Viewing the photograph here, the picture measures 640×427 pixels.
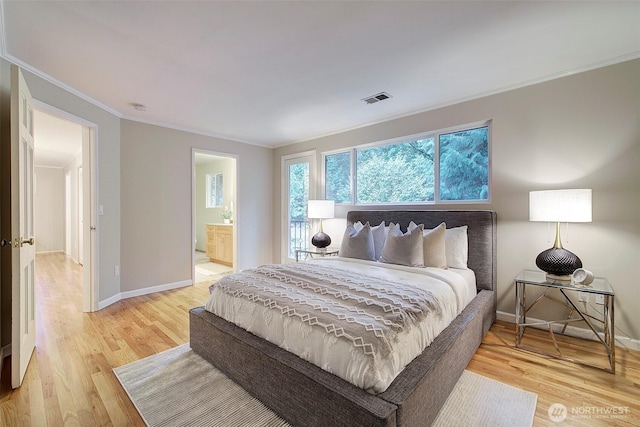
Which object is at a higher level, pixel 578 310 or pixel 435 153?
pixel 435 153

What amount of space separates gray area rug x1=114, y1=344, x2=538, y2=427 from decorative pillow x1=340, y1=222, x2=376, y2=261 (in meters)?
1.47

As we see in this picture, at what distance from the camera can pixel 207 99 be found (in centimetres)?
316

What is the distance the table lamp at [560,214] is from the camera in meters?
2.20

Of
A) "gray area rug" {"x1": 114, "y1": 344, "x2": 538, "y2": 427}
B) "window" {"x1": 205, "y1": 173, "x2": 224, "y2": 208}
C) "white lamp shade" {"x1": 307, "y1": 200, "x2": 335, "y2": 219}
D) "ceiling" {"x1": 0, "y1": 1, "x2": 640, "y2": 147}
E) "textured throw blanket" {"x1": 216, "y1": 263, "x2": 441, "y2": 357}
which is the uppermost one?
"ceiling" {"x1": 0, "y1": 1, "x2": 640, "y2": 147}

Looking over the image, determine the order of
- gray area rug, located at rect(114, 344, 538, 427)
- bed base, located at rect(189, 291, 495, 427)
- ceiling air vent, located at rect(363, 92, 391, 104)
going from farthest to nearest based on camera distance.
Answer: ceiling air vent, located at rect(363, 92, 391, 104) → gray area rug, located at rect(114, 344, 538, 427) → bed base, located at rect(189, 291, 495, 427)

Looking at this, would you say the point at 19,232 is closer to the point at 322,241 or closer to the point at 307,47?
the point at 307,47

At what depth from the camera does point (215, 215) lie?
730 centimetres

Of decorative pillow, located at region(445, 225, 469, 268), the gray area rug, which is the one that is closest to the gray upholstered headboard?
decorative pillow, located at region(445, 225, 469, 268)

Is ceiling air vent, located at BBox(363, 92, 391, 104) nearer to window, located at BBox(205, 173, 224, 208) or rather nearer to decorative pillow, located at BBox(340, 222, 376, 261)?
decorative pillow, located at BBox(340, 222, 376, 261)

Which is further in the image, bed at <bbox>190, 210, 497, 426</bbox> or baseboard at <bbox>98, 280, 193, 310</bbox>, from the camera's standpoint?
baseboard at <bbox>98, 280, 193, 310</bbox>

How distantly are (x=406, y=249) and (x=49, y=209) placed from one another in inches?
362

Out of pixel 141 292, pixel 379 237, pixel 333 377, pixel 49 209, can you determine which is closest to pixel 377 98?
pixel 379 237

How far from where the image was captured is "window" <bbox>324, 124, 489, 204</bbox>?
3.19 m

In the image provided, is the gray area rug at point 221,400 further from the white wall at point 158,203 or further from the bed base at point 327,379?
the white wall at point 158,203
